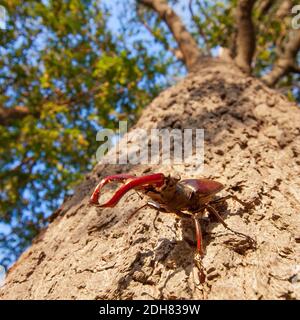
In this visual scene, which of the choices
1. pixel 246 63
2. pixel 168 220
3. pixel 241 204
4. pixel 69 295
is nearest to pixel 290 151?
pixel 241 204

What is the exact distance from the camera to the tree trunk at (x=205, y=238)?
1726 mm

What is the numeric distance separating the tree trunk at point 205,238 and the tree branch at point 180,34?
2.76 m

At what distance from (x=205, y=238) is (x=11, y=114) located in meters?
6.44

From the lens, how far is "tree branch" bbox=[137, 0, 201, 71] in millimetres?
6053

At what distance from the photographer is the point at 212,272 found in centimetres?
174

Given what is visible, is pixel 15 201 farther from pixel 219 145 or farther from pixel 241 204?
pixel 241 204

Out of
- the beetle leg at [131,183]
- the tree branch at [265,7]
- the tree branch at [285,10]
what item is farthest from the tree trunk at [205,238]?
the tree branch at [265,7]

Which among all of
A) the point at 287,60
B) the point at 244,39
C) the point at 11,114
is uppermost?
the point at 244,39

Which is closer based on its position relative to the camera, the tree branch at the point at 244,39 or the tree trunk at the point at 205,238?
the tree trunk at the point at 205,238

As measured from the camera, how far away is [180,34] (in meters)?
6.51

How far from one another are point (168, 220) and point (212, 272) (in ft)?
1.70

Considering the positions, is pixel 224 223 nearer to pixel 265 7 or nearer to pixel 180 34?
pixel 180 34

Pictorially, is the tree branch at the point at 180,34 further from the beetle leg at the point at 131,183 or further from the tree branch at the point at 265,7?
the beetle leg at the point at 131,183

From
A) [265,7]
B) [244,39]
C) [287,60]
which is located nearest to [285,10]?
[265,7]
